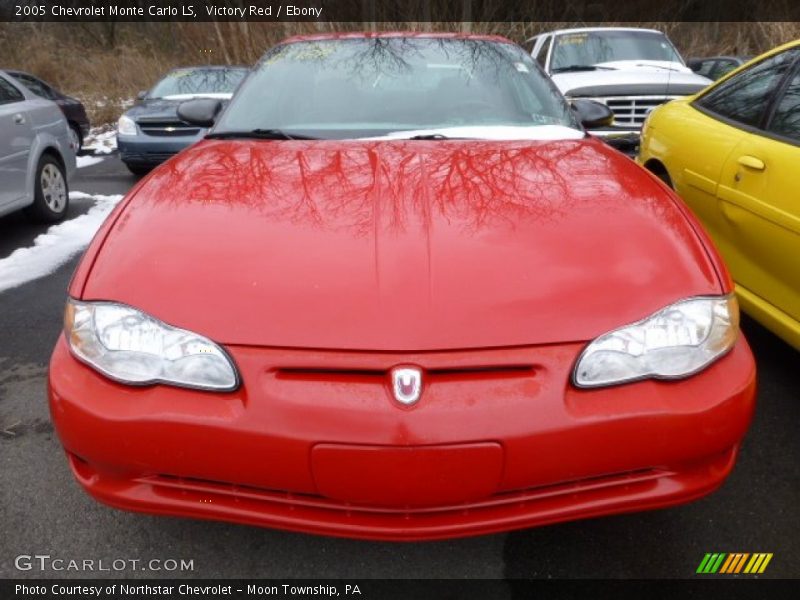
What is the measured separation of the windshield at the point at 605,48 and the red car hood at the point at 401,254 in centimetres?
615

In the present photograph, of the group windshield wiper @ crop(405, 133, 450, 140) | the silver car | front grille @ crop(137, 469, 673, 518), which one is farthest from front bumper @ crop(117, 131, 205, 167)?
front grille @ crop(137, 469, 673, 518)

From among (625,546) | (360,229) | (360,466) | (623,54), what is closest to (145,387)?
(360,466)

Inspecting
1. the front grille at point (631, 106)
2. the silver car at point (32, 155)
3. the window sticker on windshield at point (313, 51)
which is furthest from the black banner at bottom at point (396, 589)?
the front grille at point (631, 106)

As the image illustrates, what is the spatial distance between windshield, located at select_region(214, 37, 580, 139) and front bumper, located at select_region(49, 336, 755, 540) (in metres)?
1.42

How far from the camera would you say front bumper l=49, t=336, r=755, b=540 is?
4.92ft

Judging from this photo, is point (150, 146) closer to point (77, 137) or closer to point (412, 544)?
point (77, 137)

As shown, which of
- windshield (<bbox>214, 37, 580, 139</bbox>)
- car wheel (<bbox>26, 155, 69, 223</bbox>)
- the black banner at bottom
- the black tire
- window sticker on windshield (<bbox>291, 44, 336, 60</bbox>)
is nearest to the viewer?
the black banner at bottom

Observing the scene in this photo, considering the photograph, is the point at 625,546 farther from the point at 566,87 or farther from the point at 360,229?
the point at 566,87

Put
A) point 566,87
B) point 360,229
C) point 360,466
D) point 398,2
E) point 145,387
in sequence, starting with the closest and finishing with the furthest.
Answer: point 360,466, point 145,387, point 360,229, point 566,87, point 398,2

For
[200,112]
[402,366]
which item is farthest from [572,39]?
[402,366]

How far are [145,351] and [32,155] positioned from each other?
4.56 meters

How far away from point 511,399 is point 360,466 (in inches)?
14.9

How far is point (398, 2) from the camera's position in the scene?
54.0ft

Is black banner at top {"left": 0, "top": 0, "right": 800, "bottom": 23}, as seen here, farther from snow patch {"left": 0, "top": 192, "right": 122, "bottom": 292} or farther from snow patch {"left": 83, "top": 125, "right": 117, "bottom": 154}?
snow patch {"left": 0, "top": 192, "right": 122, "bottom": 292}
